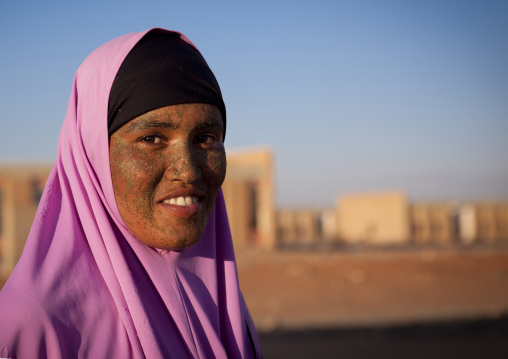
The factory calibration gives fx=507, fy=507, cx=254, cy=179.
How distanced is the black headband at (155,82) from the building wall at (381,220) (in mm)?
A: 24308

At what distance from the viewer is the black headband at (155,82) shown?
4.37 ft

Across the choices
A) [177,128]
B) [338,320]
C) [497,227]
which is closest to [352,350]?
[338,320]

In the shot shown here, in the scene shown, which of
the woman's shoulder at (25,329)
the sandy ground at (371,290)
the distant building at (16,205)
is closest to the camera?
the woman's shoulder at (25,329)

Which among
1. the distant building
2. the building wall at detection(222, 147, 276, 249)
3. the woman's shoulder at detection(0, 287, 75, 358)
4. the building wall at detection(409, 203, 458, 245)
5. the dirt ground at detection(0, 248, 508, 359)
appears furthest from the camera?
the building wall at detection(409, 203, 458, 245)

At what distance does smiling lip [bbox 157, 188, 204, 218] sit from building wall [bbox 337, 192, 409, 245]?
24317 mm

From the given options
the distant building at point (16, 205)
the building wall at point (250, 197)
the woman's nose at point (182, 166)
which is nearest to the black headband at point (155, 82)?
the woman's nose at point (182, 166)

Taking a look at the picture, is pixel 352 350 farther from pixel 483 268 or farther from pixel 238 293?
pixel 483 268

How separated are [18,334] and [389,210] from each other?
25.6 m

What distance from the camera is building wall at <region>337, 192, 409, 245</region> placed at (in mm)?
25469

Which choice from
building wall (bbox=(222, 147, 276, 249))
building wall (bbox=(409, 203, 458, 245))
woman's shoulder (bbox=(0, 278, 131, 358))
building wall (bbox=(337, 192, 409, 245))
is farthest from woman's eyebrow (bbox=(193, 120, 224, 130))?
building wall (bbox=(409, 203, 458, 245))

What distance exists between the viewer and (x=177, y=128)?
1345 millimetres

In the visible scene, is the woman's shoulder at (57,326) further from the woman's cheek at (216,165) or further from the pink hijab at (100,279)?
the woman's cheek at (216,165)

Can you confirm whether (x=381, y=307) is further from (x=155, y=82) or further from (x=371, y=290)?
(x=155, y=82)

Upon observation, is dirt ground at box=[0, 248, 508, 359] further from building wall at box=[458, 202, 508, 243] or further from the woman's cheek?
building wall at box=[458, 202, 508, 243]
